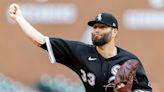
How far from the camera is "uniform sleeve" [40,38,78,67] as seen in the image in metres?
6.23

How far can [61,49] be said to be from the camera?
6242 millimetres

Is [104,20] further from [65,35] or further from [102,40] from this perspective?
[65,35]

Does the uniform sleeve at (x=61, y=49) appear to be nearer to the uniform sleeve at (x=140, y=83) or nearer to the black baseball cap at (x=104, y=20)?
the black baseball cap at (x=104, y=20)

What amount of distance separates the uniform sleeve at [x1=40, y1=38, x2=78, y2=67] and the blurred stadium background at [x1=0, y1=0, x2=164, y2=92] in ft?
15.2

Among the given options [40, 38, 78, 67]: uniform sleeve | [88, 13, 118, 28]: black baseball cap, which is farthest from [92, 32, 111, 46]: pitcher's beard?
[40, 38, 78, 67]: uniform sleeve

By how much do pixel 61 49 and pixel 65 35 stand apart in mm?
5589

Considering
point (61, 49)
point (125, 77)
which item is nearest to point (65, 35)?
point (61, 49)

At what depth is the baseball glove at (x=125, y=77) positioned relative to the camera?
576 cm

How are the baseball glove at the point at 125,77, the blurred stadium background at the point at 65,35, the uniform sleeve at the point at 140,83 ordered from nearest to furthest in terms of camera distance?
the baseball glove at the point at 125,77 < the uniform sleeve at the point at 140,83 < the blurred stadium background at the point at 65,35

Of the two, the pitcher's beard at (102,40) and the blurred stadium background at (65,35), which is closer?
the pitcher's beard at (102,40)

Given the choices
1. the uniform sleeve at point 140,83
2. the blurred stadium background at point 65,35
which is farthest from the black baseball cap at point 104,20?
the blurred stadium background at point 65,35

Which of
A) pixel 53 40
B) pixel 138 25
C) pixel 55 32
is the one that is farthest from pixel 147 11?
pixel 53 40

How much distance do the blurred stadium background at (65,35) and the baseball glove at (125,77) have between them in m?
5.13

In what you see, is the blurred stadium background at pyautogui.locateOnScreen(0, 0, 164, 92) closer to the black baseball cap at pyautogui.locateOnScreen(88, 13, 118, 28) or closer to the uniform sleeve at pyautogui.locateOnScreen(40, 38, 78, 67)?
the uniform sleeve at pyautogui.locateOnScreen(40, 38, 78, 67)
